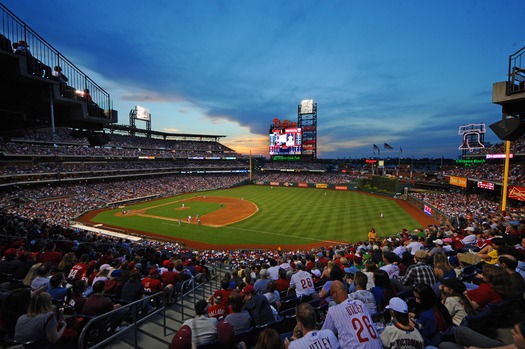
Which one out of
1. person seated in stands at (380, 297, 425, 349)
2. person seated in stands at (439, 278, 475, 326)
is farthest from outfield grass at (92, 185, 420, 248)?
person seated in stands at (380, 297, 425, 349)

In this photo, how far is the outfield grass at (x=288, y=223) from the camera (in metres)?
28.3

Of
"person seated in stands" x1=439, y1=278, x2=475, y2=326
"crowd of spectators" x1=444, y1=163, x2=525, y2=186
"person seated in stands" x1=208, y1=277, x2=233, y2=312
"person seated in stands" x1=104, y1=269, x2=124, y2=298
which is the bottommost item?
"person seated in stands" x1=104, y1=269, x2=124, y2=298

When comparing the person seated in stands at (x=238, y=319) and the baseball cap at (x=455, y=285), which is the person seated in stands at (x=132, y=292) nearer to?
the person seated in stands at (x=238, y=319)

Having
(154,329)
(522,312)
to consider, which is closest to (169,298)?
(154,329)

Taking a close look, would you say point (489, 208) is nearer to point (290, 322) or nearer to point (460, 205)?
point (460, 205)

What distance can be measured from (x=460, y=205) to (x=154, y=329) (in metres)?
40.6

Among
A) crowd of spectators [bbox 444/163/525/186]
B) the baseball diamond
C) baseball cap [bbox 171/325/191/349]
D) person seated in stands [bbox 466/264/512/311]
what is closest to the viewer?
baseball cap [bbox 171/325/191/349]

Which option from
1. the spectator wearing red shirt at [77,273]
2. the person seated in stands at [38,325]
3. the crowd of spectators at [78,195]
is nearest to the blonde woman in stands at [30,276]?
the spectator wearing red shirt at [77,273]

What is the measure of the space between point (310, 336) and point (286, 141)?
80233mm

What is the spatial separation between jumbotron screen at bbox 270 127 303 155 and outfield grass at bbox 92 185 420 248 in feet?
121

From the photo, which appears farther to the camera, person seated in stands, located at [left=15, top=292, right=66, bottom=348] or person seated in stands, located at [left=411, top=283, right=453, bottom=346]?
person seated in stands, located at [left=411, top=283, right=453, bottom=346]

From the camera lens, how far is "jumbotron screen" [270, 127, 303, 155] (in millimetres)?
80938

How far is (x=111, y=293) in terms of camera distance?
659cm

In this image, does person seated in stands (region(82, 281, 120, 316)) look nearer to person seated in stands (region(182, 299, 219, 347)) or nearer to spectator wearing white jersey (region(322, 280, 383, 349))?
person seated in stands (region(182, 299, 219, 347))
